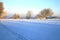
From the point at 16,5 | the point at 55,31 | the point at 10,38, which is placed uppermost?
the point at 16,5

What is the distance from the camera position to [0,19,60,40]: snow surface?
1554 mm

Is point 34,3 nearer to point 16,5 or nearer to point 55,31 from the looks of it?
point 16,5

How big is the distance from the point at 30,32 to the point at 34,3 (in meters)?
0.38

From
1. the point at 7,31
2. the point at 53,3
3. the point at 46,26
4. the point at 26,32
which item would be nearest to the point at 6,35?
the point at 7,31

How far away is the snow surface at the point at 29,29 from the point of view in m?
1.55

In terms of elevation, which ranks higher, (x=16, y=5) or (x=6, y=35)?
(x=16, y=5)

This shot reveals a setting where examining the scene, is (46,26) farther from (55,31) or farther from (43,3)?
(43,3)

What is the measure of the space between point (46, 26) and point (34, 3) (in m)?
0.34

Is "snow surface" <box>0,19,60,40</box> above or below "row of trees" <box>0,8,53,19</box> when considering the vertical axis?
below

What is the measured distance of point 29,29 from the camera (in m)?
1.62

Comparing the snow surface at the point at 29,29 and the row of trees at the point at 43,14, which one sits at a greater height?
the row of trees at the point at 43,14

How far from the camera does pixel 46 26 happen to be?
5.24 ft

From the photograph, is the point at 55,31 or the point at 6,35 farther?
the point at 6,35

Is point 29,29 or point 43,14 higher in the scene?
point 43,14
